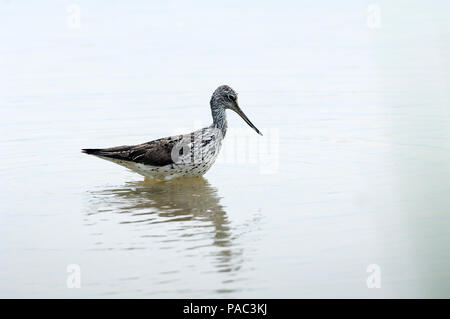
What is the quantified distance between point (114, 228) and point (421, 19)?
49.4 ft

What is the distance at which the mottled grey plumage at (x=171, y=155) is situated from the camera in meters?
12.5

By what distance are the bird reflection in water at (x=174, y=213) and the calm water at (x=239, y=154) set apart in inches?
1.5

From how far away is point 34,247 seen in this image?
9.67m

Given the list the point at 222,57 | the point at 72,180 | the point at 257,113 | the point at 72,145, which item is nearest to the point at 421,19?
the point at 222,57

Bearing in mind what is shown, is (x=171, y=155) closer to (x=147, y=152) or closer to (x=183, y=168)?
(x=183, y=168)

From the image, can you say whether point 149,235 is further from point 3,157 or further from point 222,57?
point 222,57

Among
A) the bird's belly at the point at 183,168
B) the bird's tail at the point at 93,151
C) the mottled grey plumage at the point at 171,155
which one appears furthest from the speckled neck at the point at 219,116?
the bird's tail at the point at 93,151

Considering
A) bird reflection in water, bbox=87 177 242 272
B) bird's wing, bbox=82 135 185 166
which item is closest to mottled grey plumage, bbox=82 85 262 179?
bird's wing, bbox=82 135 185 166

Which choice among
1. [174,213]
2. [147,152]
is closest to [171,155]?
[147,152]

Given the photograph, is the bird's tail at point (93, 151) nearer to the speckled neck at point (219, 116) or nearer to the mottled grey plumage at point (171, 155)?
the mottled grey plumage at point (171, 155)

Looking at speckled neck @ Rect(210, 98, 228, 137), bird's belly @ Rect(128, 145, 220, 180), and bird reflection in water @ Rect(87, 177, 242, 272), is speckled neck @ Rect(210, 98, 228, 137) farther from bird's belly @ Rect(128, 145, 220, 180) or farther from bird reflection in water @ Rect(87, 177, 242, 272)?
bird reflection in water @ Rect(87, 177, 242, 272)

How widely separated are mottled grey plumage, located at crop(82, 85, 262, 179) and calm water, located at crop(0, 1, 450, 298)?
259mm

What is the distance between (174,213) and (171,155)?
1775 mm
